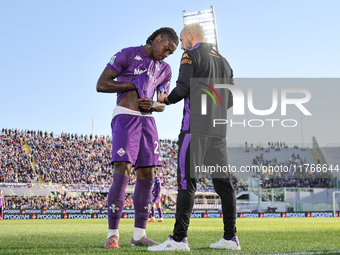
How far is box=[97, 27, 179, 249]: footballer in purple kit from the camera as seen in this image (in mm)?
4223

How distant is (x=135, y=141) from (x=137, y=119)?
268 mm

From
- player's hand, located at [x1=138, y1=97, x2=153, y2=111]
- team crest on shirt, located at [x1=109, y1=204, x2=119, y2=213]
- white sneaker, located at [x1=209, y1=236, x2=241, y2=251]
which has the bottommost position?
white sneaker, located at [x1=209, y1=236, x2=241, y2=251]

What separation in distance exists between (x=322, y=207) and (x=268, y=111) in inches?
981

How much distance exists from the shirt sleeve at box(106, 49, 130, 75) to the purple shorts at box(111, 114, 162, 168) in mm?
553

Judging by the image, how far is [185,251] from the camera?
352cm

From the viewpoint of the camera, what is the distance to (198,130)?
12.5ft

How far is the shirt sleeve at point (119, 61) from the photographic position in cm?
441

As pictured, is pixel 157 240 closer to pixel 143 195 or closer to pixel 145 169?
pixel 143 195

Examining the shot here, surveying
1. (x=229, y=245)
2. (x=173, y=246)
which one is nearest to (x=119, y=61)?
(x=173, y=246)

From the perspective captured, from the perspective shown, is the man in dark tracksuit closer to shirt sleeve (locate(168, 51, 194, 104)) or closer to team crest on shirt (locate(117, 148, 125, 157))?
shirt sleeve (locate(168, 51, 194, 104))

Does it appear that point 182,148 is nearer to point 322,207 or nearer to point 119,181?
point 119,181

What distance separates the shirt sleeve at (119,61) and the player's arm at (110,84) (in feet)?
0.21

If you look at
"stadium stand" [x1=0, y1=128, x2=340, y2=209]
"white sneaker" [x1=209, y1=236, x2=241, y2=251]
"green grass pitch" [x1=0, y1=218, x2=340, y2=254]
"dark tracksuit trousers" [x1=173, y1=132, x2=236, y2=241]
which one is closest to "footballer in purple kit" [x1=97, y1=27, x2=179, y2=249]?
"green grass pitch" [x1=0, y1=218, x2=340, y2=254]

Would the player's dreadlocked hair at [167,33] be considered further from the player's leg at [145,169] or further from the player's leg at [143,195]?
the player's leg at [143,195]
